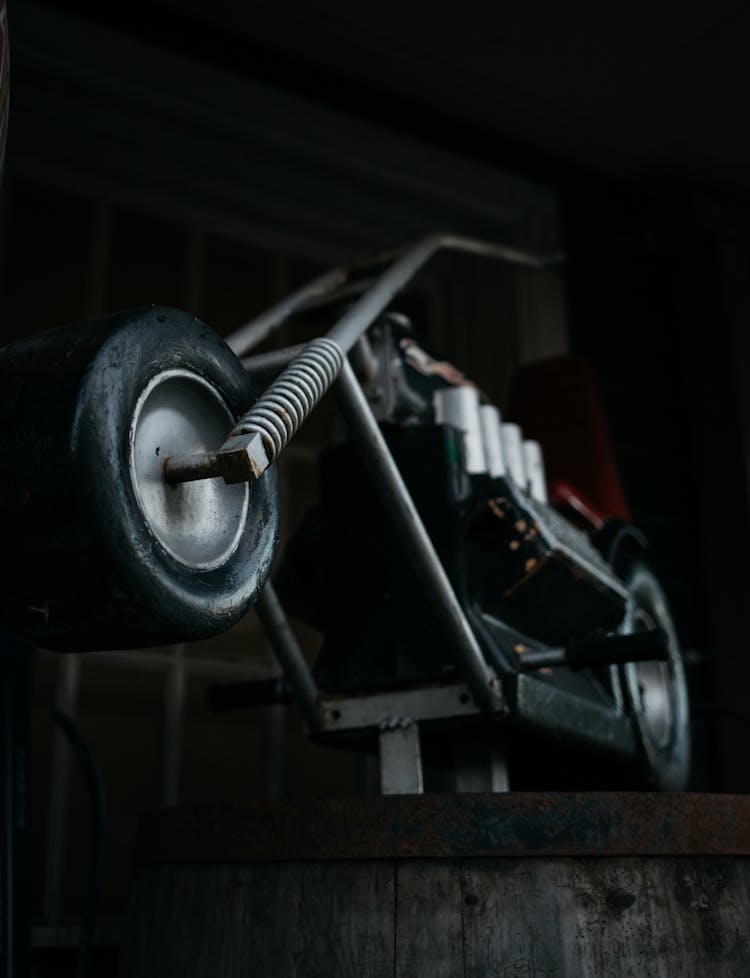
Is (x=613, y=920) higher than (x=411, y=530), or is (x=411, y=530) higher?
(x=411, y=530)

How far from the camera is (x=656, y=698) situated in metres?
2.15

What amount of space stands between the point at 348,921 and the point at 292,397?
1.96 ft

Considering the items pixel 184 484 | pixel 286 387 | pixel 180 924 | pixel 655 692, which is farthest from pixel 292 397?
pixel 655 692

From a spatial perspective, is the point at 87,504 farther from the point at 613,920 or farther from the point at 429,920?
the point at 613,920

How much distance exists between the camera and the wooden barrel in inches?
46.4

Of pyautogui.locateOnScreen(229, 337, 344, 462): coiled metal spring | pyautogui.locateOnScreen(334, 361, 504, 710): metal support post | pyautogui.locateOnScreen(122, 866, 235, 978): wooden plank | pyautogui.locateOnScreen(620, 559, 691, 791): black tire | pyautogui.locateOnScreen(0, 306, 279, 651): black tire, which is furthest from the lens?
pyautogui.locateOnScreen(620, 559, 691, 791): black tire

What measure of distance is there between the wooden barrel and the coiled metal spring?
1.52 feet

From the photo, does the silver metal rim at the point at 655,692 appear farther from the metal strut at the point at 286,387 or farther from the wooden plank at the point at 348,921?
A: the wooden plank at the point at 348,921

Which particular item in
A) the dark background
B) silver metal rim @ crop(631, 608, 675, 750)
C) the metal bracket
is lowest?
the metal bracket

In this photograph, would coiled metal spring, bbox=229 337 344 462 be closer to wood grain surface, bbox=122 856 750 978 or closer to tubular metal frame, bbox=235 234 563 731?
tubular metal frame, bbox=235 234 563 731

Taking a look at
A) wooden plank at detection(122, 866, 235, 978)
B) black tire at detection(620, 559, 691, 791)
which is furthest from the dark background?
wooden plank at detection(122, 866, 235, 978)

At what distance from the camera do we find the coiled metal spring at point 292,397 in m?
1.14

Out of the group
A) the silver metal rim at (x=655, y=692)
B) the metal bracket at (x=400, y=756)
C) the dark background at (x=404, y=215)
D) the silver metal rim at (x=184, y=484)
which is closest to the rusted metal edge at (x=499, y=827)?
the metal bracket at (x=400, y=756)

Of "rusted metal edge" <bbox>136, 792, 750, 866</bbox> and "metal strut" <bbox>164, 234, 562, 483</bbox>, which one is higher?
"metal strut" <bbox>164, 234, 562, 483</bbox>
